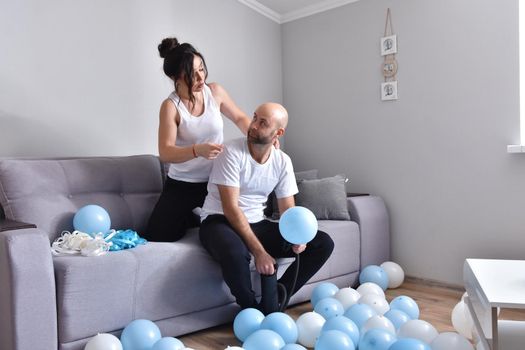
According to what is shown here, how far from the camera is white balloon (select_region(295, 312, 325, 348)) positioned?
2031mm

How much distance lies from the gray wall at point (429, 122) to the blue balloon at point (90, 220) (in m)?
1.90

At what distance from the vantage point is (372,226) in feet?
10.3

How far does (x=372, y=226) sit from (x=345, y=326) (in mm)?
1335

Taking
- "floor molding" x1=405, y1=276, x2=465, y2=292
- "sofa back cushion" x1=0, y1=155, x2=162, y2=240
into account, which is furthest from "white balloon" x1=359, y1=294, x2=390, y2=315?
"sofa back cushion" x1=0, y1=155, x2=162, y2=240

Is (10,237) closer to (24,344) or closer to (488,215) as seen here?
(24,344)

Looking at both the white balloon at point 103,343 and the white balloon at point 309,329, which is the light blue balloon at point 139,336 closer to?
the white balloon at point 103,343

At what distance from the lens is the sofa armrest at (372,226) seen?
308cm

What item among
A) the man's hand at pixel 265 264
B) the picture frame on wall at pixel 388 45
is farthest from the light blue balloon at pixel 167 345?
the picture frame on wall at pixel 388 45

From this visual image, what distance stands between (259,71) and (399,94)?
3.88ft

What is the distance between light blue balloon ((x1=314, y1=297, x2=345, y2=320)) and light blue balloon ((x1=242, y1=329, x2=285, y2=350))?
413 mm

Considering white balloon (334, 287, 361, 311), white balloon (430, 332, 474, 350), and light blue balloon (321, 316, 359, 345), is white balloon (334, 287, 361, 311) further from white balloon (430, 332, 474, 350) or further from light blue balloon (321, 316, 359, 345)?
white balloon (430, 332, 474, 350)

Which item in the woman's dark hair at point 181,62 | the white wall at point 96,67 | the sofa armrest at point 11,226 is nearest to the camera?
the sofa armrest at point 11,226

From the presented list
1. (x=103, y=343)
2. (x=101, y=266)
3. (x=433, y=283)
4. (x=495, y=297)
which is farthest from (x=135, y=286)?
(x=433, y=283)

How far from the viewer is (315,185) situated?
311cm
